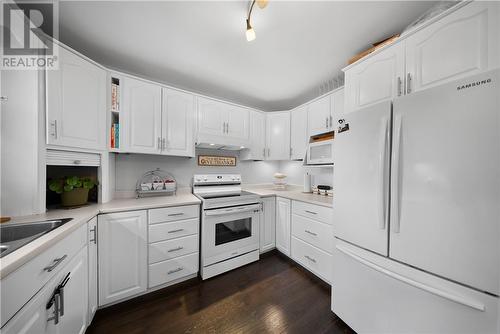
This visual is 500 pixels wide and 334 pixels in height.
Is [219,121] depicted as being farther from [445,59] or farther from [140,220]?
[445,59]

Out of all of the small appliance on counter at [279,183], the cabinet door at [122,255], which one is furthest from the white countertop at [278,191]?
the cabinet door at [122,255]

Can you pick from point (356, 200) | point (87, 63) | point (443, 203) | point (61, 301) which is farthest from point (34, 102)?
point (443, 203)

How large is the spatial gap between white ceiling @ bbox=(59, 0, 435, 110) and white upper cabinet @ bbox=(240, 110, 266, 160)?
68cm

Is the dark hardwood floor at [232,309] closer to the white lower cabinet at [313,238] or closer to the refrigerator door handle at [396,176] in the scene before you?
the white lower cabinet at [313,238]

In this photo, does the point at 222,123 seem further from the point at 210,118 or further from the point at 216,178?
the point at 216,178

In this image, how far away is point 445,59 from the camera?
98 cm

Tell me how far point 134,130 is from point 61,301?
150 cm

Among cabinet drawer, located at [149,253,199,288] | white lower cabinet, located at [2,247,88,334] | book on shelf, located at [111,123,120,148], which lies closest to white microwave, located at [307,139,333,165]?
cabinet drawer, located at [149,253,199,288]

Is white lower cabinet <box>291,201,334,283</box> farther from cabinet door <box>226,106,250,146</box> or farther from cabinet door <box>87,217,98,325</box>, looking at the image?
cabinet door <box>87,217,98,325</box>

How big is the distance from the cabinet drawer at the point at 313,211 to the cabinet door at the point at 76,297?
2049mm

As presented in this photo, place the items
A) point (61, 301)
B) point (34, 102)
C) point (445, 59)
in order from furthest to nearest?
point (34, 102) < point (445, 59) < point (61, 301)

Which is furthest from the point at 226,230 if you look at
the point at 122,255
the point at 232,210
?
the point at 122,255

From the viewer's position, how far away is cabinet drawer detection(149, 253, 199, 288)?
1.57 m

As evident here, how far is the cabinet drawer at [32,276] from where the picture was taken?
1.89 feet
